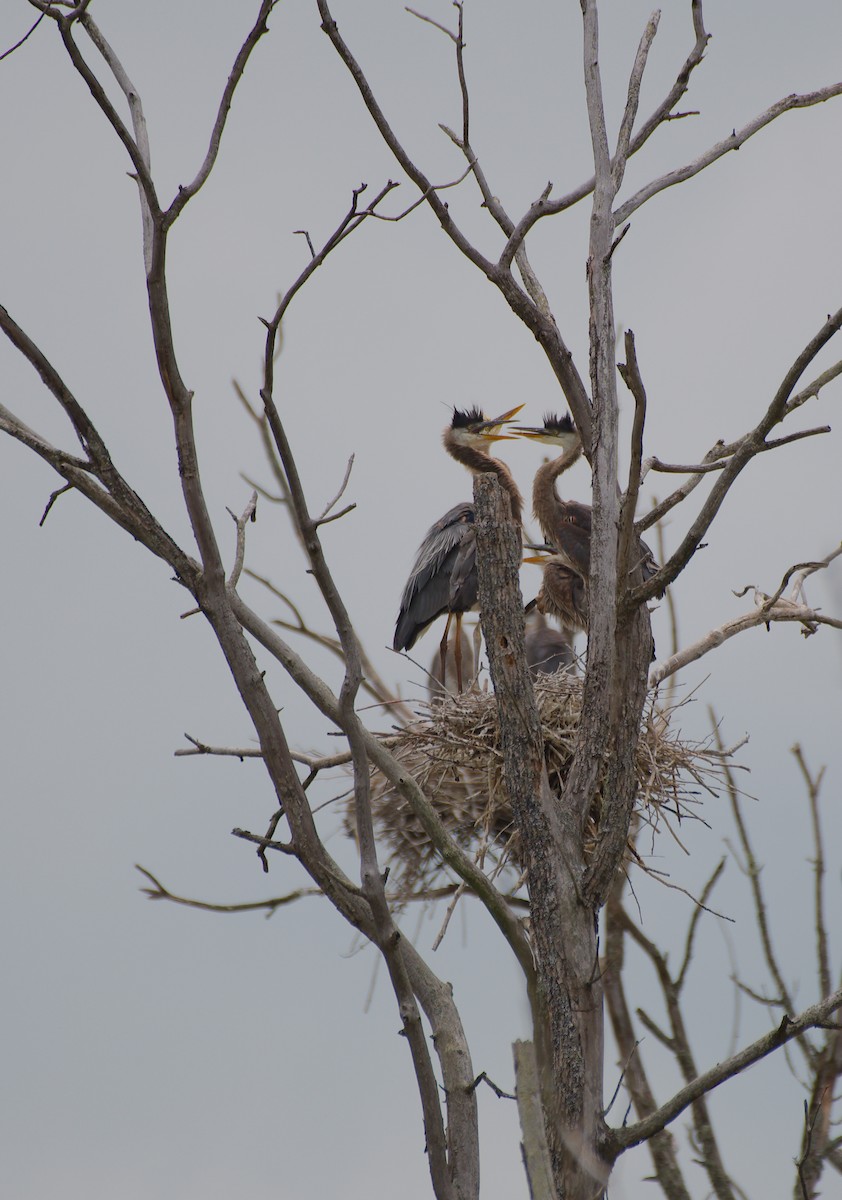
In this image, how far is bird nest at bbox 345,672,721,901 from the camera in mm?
5484

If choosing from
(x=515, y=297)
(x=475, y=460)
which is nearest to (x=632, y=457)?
(x=515, y=297)

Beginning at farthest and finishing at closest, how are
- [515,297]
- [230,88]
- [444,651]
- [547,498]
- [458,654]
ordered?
[547,498]
[444,651]
[458,654]
[515,297]
[230,88]

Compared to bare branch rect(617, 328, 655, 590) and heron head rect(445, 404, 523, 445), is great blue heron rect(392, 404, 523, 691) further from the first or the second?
bare branch rect(617, 328, 655, 590)

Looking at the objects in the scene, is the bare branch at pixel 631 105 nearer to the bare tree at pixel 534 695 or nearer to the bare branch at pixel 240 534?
the bare tree at pixel 534 695

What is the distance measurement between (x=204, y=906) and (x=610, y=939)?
174cm

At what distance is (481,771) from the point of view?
5.74 meters

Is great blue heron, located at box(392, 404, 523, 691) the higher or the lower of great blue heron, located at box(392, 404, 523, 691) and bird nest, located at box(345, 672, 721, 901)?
the higher

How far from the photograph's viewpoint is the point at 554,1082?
387 cm

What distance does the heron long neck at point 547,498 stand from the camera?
7.75 m

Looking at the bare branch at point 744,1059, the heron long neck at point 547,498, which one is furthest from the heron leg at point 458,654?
the bare branch at point 744,1059

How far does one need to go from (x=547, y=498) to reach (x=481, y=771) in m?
2.49

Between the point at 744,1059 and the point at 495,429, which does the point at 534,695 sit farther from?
the point at 495,429

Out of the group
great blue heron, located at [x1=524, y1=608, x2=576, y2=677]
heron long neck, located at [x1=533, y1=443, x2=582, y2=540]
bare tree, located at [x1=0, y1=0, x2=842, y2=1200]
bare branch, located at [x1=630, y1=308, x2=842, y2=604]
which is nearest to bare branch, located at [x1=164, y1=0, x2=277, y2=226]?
bare tree, located at [x1=0, y1=0, x2=842, y2=1200]

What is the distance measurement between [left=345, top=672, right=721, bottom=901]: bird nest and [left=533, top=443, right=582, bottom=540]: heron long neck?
1.84 meters
